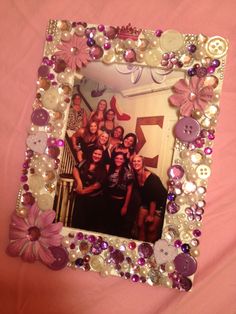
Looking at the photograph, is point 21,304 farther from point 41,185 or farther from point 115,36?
point 115,36

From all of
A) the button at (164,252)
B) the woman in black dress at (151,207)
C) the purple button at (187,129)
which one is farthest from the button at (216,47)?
the button at (164,252)

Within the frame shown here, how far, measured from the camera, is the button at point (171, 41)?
2.07 feet

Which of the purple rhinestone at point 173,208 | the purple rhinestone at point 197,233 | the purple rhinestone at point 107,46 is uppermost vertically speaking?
the purple rhinestone at point 107,46

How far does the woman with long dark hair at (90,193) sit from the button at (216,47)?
26 cm

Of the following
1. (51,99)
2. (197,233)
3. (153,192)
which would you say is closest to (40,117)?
(51,99)

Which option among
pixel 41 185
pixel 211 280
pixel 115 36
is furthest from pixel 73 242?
pixel 115 36

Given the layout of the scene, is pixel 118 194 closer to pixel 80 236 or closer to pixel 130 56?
pixel 80 236

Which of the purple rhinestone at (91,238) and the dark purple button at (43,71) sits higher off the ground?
the dark purple button at (43,71)

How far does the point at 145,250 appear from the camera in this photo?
62 cm

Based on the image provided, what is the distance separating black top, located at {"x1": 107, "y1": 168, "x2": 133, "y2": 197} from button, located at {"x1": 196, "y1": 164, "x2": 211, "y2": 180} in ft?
0.39

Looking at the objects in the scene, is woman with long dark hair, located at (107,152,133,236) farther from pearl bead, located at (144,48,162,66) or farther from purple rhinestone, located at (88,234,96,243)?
pearl bead, located at (144,48,162,66)

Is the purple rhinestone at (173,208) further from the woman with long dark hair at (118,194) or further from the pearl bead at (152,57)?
the pearl bead at (152,57)

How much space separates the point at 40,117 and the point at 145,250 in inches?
12.2

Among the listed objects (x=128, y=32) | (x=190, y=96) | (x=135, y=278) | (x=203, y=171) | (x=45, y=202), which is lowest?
(x=135, y=278)
